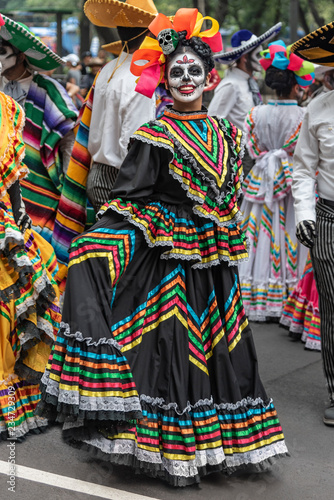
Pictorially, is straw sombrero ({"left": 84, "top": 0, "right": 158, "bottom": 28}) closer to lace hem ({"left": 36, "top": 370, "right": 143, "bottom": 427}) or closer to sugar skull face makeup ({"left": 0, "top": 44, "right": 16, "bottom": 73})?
A: sugar skull face makeup ({"left": 0, "top": 44, "right": 16, "bottom": 73})

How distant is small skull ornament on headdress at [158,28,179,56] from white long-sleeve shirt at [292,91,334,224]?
3.75 ft

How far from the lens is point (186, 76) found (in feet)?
13.2

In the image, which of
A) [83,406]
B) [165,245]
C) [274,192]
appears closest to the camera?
[83,406]

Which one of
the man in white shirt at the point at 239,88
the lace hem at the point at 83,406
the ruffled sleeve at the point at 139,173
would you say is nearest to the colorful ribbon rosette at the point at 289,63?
the man in white shirt at the point at 239,88

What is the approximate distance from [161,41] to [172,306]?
1325mm

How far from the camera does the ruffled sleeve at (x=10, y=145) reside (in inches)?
171

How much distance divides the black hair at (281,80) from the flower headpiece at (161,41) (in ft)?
10.7

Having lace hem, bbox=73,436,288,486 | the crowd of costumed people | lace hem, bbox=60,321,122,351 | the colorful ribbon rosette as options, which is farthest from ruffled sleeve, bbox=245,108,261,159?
lace hem, bbox=60,321,122,351

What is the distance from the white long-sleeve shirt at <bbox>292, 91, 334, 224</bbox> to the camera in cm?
468

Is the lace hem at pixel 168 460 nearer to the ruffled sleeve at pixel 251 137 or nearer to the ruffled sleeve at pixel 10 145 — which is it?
the ruffled sleeve at pixel 10 145

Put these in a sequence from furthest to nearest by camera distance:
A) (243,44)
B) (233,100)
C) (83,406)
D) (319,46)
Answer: (243,44)
(233,100)
(319,46)
(83,406)

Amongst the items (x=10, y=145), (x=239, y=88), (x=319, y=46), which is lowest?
(x=239, y=88)

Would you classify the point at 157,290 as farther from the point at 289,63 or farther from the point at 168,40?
the point at 289,63

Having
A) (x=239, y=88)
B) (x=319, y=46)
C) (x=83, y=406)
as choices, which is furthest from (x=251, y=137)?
(x=83, y=406)
